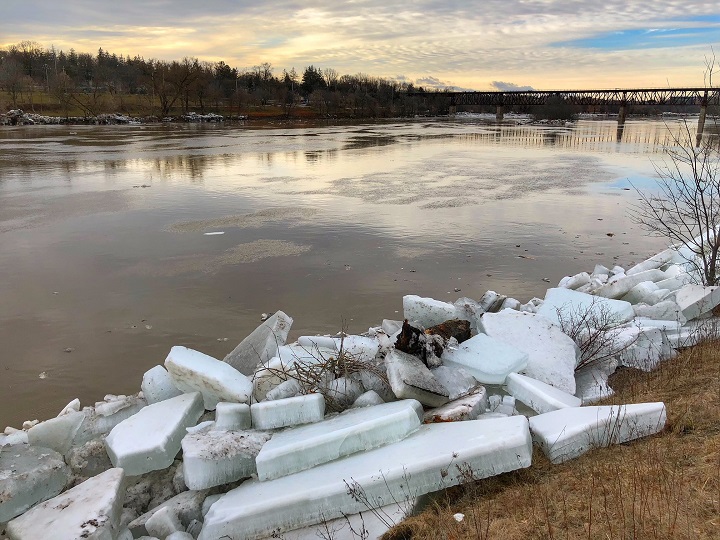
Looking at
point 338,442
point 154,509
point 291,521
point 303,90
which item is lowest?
point 154,509

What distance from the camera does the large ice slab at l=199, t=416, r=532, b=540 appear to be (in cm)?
318

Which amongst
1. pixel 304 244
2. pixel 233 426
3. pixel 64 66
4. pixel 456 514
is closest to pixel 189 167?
pixel 304 244

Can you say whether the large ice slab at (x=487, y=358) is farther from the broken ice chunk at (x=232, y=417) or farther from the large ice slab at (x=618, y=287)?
the large ice slab at (x=618, y=287)

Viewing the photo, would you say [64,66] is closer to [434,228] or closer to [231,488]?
[434,228]

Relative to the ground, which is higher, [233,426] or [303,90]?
[303,90]

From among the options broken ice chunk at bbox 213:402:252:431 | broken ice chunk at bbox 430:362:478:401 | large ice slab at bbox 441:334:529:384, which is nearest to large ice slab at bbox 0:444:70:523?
broken ice chunk at bbox 213:402:252:431

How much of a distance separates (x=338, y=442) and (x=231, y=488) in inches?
31.4

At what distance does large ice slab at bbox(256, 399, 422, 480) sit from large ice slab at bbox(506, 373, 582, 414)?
114cm

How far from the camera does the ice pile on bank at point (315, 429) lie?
128 inches

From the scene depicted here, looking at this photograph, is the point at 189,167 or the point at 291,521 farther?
the point at 189,167

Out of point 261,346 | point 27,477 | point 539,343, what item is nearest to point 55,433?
point 27,477

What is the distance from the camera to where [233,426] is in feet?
13.0

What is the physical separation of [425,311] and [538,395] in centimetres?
176

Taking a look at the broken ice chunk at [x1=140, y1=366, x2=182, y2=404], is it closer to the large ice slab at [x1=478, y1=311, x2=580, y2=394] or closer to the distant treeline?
the large ice slab at [x1=478, y1=311, x2=580, y2=394]
